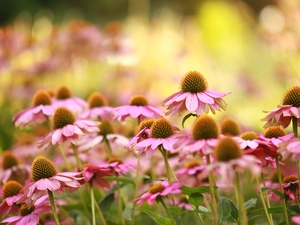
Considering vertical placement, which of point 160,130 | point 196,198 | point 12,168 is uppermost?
point 160,130

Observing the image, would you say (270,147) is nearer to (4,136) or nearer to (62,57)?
(4,136)

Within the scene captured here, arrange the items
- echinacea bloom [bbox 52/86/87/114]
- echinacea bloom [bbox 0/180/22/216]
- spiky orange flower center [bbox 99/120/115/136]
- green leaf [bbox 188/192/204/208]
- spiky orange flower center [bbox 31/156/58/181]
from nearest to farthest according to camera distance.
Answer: green leaf [bbox 188/192/204/208]
spiky orange flower center [bbox 31/156/58/181]
echinacea bloom [bbox 0/180/22/216]
spiky orange flower center [bbox 99/120/115/136]
echinacea bloom [bbox 52/86/87/114]

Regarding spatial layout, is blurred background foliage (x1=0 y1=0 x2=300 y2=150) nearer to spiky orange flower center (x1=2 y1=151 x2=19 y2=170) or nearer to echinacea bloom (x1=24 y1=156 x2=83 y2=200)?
spiky orange flower center (x1=2 y1=151 x2=19 y2=170)

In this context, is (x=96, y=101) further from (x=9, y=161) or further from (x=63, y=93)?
(x=9, y=161)

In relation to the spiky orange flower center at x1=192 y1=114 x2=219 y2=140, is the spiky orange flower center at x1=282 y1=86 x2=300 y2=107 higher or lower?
higher

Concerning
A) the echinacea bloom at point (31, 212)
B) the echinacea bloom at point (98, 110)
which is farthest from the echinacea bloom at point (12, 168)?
the echinacea bloom at point (31, 212)

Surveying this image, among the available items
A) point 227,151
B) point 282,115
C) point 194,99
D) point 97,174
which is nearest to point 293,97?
point 282,115

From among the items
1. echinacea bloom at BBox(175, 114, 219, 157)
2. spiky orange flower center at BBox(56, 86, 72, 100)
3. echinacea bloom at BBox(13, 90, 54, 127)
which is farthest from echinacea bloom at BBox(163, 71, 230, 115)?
spiky orange flower center at BBox(56, 86, 72, 100)
